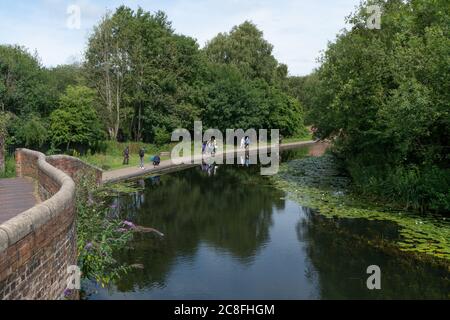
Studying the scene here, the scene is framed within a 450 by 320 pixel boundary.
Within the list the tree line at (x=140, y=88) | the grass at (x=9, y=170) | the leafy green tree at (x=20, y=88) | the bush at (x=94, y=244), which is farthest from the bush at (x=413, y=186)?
the leafy green tree at (x=20, y=88)

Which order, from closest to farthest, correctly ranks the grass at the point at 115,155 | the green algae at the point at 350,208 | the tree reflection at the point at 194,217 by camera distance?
the tree reflection at the point at 194,217 < the green algae at the point at 350,208 < the grass at the point at 115,155

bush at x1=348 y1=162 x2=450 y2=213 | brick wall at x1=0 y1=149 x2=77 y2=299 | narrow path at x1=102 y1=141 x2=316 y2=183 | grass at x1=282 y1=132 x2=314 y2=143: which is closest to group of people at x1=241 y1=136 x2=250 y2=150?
narrow path at x1=102 y1=141 x2=316 y2=183

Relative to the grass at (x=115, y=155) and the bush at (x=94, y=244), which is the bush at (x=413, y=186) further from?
the grass at (x=115, y=155)

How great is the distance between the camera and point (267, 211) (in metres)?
19.2

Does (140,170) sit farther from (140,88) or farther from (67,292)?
(67,292)

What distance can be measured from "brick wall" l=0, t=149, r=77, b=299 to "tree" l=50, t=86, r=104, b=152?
72.8ft

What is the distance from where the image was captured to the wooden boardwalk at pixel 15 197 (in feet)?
37.0

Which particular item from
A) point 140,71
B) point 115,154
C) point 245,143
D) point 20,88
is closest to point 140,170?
point 115,154

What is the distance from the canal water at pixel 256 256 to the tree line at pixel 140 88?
12196mm

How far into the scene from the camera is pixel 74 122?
30750mm

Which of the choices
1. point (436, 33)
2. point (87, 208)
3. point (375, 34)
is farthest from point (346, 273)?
point (375, 34)
